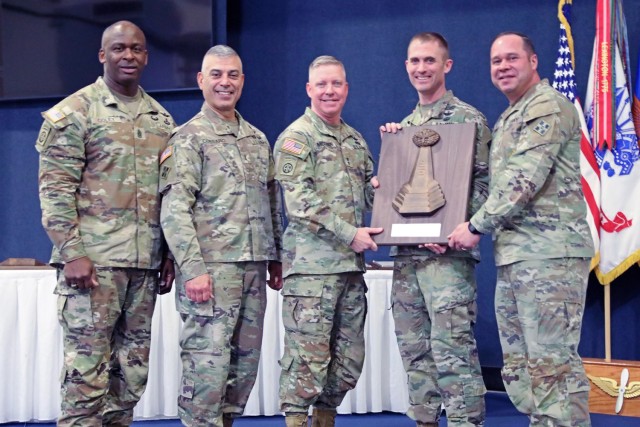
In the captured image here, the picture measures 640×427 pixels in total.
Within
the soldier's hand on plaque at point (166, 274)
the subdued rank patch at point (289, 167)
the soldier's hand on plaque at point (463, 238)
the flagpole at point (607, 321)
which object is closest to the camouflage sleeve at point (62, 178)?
the soldier's hand on plaque at point (166, 274)

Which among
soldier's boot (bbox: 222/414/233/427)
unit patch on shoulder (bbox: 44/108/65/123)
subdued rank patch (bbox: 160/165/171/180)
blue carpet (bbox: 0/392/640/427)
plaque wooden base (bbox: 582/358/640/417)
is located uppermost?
unit patch on shoulder (bbox: 44/108/65/123)

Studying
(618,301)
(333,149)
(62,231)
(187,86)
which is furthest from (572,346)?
(187,86)

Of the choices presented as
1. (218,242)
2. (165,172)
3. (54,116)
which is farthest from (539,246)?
(54,116)

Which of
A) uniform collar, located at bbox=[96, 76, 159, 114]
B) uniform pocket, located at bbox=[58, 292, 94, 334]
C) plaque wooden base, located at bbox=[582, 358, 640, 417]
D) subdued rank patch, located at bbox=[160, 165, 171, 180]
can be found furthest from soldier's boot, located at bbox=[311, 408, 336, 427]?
plaque wooden base, located at bbox=[582, 358, 640, 417]

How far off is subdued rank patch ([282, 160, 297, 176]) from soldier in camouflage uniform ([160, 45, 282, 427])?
0.39ft

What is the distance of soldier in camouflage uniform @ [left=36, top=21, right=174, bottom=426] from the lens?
9.67 feet

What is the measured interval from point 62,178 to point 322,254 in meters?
1.07

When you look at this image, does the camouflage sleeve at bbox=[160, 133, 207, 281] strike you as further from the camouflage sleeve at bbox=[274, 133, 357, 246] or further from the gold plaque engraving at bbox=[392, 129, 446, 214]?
the gold plaque engraving at bbox=[392, 129, 446, 214]

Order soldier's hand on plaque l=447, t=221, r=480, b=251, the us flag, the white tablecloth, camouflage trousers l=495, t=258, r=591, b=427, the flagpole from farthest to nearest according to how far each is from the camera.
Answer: the flagpole → the us flag → the white tablecloth → soldier's hand on plaque l=447, t=221, r=480, b=251 → camouflage trousers l=495, t=258, r=591, b=427

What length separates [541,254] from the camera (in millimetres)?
2928

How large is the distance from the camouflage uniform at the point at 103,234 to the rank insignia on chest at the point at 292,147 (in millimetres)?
509

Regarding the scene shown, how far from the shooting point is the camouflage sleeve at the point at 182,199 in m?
3.05

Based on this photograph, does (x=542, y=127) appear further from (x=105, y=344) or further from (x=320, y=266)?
(x=105, y=344)

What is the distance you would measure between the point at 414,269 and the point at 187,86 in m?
3.10
